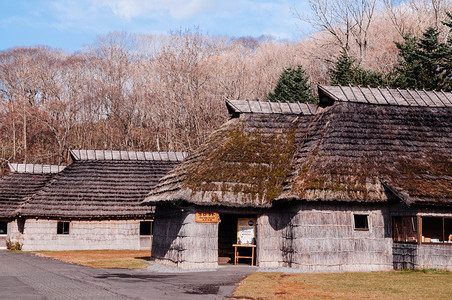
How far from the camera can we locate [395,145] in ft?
74.8

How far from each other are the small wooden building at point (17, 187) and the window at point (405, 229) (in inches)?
941

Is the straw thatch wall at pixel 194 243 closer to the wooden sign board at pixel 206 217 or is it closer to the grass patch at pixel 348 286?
the wooden sign board at pixel 206 217

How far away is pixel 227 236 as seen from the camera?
27.5 meters

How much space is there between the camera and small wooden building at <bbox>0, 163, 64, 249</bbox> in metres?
35.8

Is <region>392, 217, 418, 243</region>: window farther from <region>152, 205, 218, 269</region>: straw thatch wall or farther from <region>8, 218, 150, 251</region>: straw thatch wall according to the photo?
<region>8, 218, 150, 251</region>: straw thatch wall

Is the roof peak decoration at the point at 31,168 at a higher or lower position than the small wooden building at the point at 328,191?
higher

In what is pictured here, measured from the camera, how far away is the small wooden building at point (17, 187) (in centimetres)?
3578

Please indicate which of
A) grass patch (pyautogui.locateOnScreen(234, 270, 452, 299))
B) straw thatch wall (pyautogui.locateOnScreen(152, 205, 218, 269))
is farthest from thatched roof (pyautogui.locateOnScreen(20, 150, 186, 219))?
grass patch (pyautogui.locateOnScreen(234, 270, 452, 299))

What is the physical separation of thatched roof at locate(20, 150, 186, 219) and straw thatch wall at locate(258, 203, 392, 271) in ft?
55.1

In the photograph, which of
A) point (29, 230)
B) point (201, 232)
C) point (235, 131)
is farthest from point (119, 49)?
point (201, 232)

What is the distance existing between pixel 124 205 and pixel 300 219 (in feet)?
58.8

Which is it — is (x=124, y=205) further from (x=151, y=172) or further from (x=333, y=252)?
(x=333, y=252)

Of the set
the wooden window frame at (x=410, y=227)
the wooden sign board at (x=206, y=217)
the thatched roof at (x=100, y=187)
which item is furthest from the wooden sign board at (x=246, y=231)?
the thatched roof at (x=100, y=187)

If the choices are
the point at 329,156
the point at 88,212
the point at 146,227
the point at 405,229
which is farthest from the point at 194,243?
the point at 146,227
